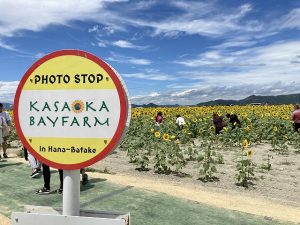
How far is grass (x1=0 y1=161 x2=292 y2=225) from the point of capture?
4953mm

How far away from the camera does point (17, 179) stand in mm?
7684

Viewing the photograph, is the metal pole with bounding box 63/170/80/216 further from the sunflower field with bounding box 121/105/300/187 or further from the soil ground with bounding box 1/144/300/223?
the sunflower field with bounding box 121/105/300/187

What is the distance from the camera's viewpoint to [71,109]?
87.4 inches

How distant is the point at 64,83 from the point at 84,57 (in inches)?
6.6

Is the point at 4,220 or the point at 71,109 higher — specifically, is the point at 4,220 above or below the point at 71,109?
below

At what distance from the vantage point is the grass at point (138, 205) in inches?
195

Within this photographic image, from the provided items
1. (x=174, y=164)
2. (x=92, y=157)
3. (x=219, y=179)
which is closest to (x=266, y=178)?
(x=219, y=179)

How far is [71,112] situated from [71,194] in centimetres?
42

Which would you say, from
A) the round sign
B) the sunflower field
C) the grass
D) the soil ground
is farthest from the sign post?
the sunflower field

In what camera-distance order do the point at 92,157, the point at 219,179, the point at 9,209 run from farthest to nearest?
the point at 219,179
the point at 9,209
the point at 92,157

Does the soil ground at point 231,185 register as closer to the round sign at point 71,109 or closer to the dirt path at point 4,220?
the dirt path at point 4,220

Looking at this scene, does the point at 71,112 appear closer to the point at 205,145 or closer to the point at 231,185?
the point at 231,185

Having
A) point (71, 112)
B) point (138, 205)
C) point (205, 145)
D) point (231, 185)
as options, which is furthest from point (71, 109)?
point (205, 145)

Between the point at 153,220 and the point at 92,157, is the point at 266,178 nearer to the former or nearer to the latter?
the point at 153,220
